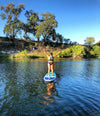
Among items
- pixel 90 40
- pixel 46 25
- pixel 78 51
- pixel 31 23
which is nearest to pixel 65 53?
pixel 78 51

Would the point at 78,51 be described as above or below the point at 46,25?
below

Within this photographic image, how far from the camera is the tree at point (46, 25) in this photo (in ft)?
202

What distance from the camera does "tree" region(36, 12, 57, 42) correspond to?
61.5 meters

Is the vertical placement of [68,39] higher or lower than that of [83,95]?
higher

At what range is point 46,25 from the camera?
61438mm

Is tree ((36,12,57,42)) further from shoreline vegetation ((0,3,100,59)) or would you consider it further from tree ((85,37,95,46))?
tree ((85,37,95,46))

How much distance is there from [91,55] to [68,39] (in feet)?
61.8

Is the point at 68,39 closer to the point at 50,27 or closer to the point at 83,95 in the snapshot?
the point at 50,27

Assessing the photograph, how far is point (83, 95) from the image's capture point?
1029 centimetres

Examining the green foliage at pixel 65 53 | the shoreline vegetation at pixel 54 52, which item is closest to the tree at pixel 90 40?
the shoreline vegetation at pixel 54 52

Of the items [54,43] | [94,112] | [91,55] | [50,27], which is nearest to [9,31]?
[50,27]

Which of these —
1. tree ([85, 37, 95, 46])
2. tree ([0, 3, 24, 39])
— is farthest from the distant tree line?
tree ([85, 37, 95, 46])

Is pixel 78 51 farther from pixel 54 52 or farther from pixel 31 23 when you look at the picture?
pixel 31 23

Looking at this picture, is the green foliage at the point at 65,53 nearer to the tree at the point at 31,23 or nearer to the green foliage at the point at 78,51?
the green foliage at the point at 78,51
